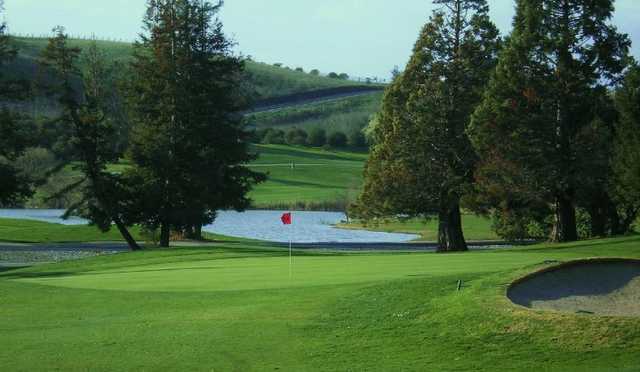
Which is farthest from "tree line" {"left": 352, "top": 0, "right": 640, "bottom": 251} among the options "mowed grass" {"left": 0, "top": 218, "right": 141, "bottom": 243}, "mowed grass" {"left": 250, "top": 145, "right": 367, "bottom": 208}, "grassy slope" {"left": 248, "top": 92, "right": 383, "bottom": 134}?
"grassy slope" {"left": 248, "top": 92, "right": 383, "bottom": 134}

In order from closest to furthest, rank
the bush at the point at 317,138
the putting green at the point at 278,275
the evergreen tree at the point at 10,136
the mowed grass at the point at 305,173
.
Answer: the putting green at the point at 278,275 → the evergreen tree at the point at 10,136 → the mowed grass at the point at 305,173 → the bush at the point at 317,138

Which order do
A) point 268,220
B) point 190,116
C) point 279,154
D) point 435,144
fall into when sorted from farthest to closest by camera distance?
point 279,154
point 268,220
point 190,116
point 435,144

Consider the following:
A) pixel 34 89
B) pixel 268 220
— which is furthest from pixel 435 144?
pixel 268 220

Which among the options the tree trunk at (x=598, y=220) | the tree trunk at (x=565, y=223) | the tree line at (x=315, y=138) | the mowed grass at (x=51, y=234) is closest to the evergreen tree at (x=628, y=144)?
the tree trunk at (x=565, y=223)

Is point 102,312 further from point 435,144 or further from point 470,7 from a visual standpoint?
point 470,7

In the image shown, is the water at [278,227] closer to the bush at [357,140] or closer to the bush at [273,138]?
the bush at [273,138]

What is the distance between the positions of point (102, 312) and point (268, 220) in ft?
246

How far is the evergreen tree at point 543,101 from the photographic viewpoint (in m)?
37.3

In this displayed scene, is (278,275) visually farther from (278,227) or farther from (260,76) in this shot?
(260,76)

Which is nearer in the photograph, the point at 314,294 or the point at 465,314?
the point at 465,314

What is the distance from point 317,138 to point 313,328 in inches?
5238

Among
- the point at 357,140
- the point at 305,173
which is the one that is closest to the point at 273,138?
the point at 357,140

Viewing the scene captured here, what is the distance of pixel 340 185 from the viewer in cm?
12006

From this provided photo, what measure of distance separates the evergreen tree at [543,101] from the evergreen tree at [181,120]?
15.4 meters
